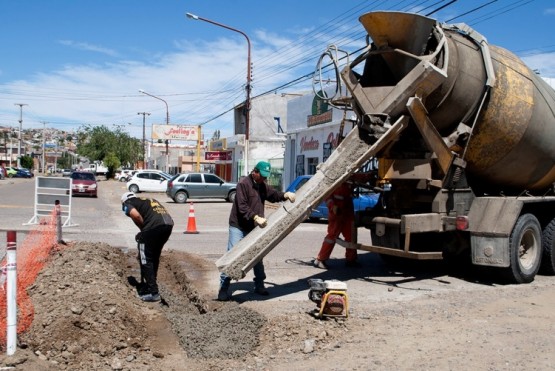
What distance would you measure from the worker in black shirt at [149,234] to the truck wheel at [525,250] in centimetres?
508

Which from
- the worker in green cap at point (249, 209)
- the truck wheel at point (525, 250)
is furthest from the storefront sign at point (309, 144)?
the worker in green cap at point (249, 209)

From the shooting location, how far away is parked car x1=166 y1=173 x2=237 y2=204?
2941 cm

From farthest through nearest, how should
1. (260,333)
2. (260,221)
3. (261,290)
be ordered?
(261,290)
(260,221)
(260,333)

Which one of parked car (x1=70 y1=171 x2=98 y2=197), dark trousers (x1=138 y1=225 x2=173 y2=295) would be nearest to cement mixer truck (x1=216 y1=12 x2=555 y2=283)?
dark trousers (x1=138 y1=225 x2=173 y2=295)

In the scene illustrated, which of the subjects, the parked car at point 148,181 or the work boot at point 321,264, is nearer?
the work boot at point 321,264

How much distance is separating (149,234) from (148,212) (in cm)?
31

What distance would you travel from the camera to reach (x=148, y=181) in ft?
125

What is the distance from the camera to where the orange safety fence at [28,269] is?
522 cm

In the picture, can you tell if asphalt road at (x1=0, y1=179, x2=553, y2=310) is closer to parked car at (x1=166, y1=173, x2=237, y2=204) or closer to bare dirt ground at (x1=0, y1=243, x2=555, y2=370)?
bare dirt ground at (x1=0, y1=243, x2=555, y2=370)

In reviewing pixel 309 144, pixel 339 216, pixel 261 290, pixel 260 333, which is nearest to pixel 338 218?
pixel 339 216

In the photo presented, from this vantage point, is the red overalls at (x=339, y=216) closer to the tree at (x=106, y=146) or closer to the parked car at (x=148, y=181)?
the parked car at (x=148, y=181)

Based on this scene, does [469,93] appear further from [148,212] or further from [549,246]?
[148,212]

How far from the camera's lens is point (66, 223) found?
15.8m

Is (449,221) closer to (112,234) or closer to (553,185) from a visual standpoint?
(553,185)
